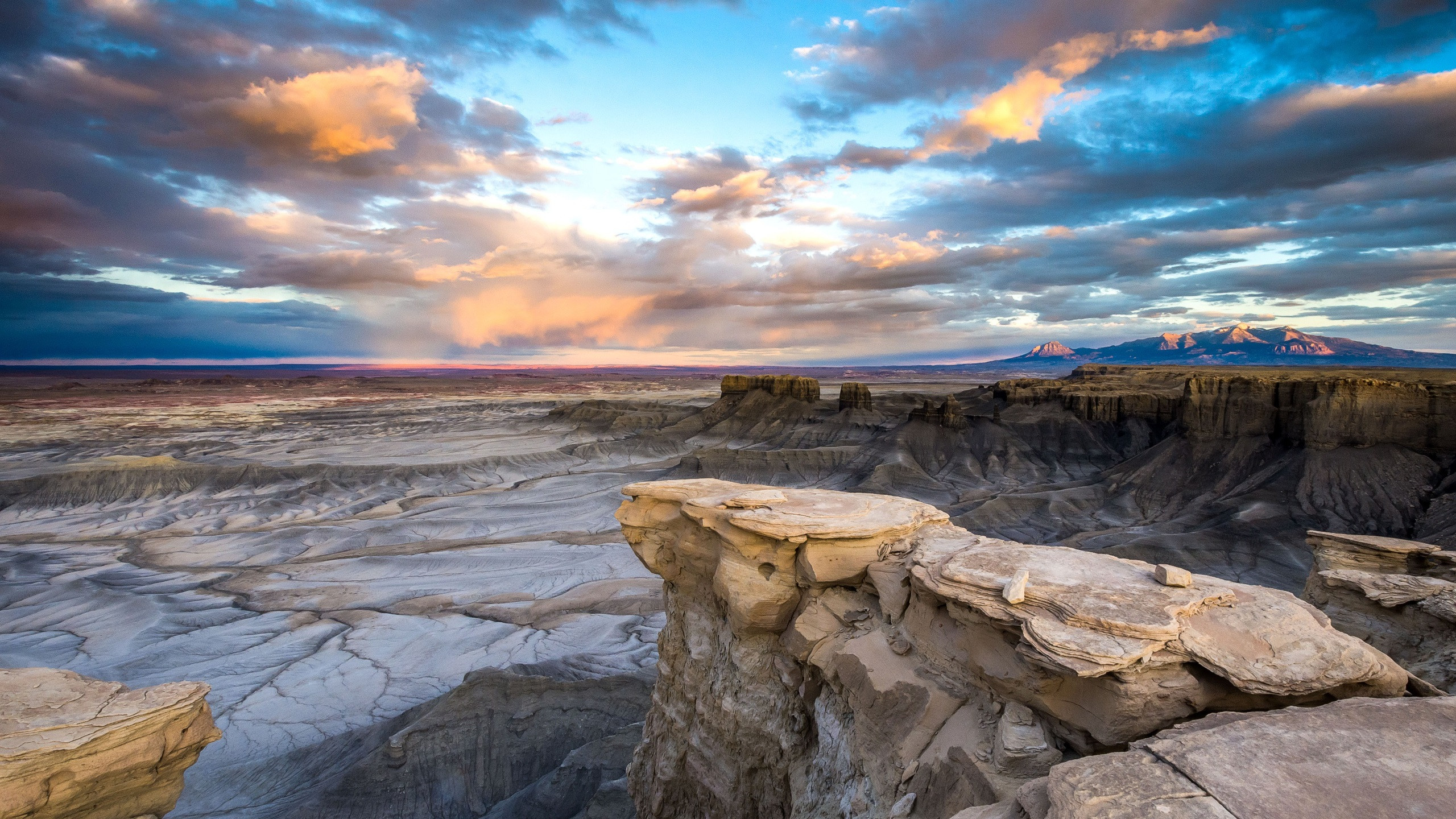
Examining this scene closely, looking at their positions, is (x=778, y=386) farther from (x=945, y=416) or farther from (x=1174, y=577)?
(x=1174, y=577)

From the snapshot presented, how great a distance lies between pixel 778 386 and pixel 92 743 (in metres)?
79.4

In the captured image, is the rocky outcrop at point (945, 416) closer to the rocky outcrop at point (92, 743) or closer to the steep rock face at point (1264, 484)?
the steep rock face at point (1264, 484)

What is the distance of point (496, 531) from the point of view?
4044 cm

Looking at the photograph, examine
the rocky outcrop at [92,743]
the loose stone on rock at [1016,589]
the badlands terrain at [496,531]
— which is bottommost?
the badlands terrain at [496,531]

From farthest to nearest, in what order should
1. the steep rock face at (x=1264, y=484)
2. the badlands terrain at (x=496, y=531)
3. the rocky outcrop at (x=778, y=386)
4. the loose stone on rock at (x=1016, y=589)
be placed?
the rocky outcrop at (x=778, y=386) → the steep rock face at (x=1264, y=484) → the badlands terrain at (x=496, y=531) → the loose stone on rock at (x=1016, y=589)

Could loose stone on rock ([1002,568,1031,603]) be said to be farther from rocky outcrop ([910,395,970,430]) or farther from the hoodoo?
the hoodoo

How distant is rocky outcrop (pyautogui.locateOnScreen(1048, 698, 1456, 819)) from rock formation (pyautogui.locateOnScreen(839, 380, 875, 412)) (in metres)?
72.1

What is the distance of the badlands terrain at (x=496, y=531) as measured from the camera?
15266 millimetres

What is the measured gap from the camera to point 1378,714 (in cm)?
478

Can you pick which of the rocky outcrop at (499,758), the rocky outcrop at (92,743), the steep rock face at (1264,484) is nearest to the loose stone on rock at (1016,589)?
the rocky outcrop at (499,758)

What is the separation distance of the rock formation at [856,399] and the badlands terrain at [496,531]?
13.4 inches

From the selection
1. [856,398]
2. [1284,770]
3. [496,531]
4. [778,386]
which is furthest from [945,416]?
[1284,770]


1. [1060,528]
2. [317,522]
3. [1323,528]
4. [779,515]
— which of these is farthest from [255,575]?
[1323,528]

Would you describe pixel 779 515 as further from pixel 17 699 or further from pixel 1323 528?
pixel 1323 528
